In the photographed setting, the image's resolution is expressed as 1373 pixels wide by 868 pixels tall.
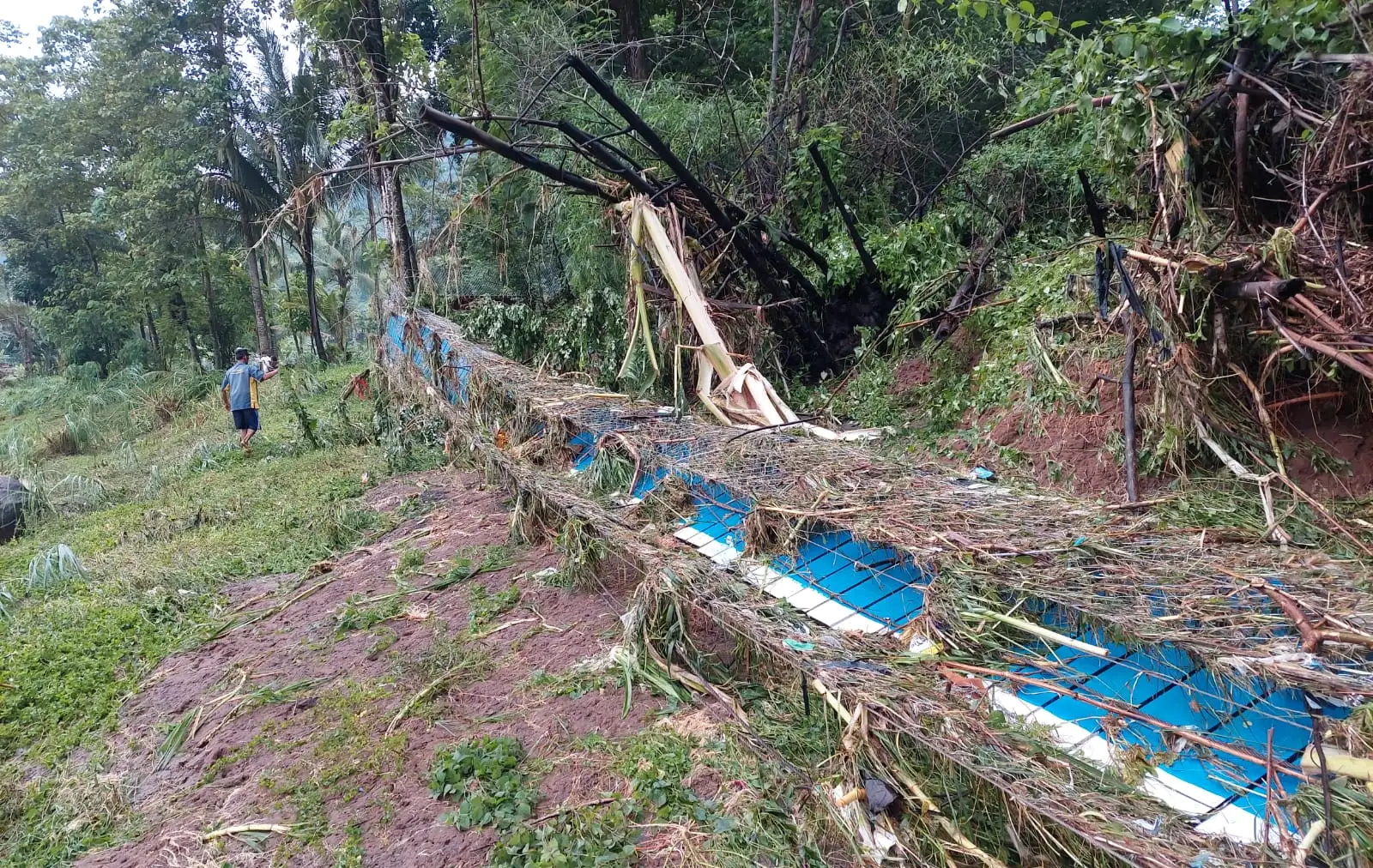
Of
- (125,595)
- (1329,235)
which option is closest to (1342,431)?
(1329,235)

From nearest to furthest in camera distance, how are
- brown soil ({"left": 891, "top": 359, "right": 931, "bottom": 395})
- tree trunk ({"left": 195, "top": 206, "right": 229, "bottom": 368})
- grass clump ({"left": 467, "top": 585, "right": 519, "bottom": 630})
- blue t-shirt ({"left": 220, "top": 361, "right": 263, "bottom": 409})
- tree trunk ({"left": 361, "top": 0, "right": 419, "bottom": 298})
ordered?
1. grass clump ({"left": 467, "top": 585, "right": 519, "bottom": 630})
2. brown soil ({"left": 891, "top": 359, "right": 931, "bottom": 395})
3. blue t-shirt ({"left": 220, "top": 361, "right": 263, "bottom": 409})
4. tree trunk ({"left": 361, "top": 0, "right": 419, "bottom": 298})
5. tree trunk ({"left": 195, "top": 206, "right": 229, "bottom": 368})

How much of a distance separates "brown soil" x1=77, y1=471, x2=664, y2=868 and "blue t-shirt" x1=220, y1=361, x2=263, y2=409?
16.7 ft

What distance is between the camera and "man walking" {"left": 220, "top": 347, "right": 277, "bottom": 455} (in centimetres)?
945

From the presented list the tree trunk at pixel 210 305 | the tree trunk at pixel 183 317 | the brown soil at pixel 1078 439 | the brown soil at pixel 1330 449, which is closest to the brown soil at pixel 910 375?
the brown soil at pixel 1078 439

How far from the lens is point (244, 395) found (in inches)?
374

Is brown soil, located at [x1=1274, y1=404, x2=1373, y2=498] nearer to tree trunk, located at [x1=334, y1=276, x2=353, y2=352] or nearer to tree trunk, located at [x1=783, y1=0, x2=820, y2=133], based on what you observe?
tree trunk, located at [x1=783, y1=0, x2=820, y2=133]

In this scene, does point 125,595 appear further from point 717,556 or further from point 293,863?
point 717,556

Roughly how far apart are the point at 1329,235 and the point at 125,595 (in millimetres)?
7392

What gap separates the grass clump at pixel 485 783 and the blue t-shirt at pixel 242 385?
25.8 ft

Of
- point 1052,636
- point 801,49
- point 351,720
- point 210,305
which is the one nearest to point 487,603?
point 351,720

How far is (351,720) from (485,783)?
0.99 meters

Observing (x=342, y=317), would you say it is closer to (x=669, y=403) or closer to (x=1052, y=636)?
(x=669, y=403)

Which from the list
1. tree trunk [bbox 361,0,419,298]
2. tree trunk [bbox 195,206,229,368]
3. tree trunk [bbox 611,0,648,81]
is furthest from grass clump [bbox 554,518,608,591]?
tree trunk [bbox 195,206,229,368]

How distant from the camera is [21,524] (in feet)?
26.7
